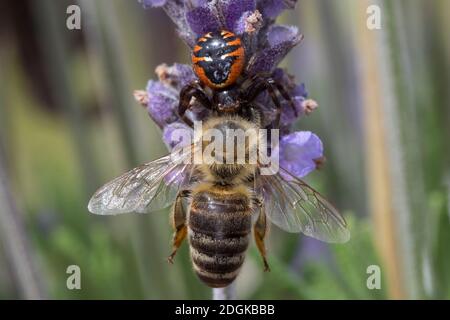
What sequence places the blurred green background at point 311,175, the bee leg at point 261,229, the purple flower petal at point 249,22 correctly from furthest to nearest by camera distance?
the blurred green background at point 311,175
the bee leg at point 261,229
the purple flower petal at point 249,22

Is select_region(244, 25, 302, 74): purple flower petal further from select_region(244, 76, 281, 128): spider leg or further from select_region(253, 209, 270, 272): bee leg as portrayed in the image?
select_region(253, 209, 270, 272): bee leg

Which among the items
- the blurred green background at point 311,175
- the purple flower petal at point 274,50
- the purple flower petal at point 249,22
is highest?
the purple flower petal at point 249,22

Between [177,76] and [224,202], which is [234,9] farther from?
[224,202]

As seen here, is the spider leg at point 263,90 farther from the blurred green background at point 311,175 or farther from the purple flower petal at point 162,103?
the blurred green background at point 311,175

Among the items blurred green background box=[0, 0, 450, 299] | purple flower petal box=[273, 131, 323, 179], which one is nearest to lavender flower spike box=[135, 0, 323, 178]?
purple flower petal box=[273, 131, 323, 179]

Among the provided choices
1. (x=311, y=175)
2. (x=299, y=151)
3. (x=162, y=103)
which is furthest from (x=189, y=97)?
Result: (x=311, y=175)

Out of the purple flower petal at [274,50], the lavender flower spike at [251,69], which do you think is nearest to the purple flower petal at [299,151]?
the lavender flower spike at [251,69]
